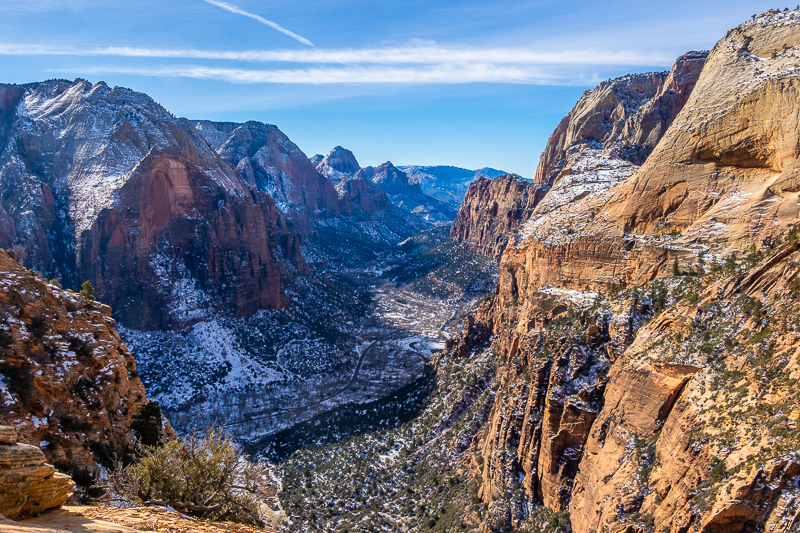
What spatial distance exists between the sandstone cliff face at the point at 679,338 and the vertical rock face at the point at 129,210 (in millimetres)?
77972

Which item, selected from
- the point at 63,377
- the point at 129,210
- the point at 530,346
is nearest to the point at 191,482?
the point at 63,377

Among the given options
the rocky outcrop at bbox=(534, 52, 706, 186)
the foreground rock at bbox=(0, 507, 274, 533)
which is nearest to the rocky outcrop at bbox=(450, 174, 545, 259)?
the rocky outcrop at bbox=(534, 52, 706, 186)

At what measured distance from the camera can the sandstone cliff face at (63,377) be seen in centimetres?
A: 2245

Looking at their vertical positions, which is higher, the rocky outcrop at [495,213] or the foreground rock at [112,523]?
the rocky outcrop at [495,213]

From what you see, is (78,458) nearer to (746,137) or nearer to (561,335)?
(561,335)

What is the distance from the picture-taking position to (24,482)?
13820mm

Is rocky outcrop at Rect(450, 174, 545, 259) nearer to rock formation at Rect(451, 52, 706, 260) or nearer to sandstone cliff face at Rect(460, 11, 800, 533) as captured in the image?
rock formation at Rect(451, 52, 706, 260)

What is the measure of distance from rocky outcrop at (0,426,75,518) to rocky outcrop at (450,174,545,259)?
130656 millimetres

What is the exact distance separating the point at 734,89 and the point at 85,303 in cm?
4936

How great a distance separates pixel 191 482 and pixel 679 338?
28.4 metres

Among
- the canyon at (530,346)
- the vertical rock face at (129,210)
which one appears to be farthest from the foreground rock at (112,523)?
the vertical rock face at (129,210)

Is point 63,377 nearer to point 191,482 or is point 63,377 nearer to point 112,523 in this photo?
point 191,482

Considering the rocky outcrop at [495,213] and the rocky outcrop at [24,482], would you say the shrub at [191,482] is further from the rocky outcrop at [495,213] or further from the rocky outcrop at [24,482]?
the rocky outcrop at [495,213]

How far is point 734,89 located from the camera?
114 feet
